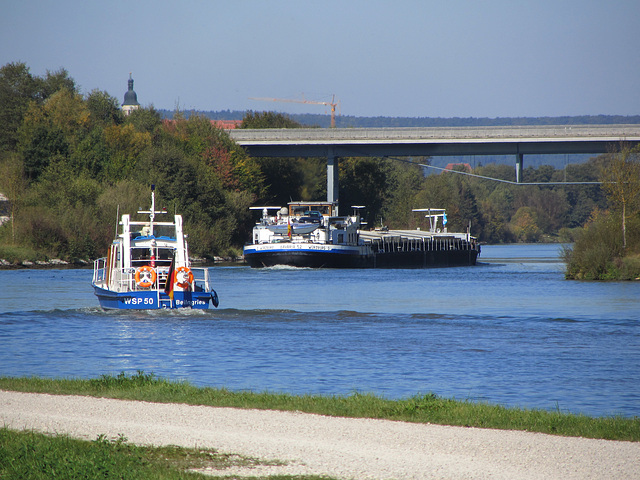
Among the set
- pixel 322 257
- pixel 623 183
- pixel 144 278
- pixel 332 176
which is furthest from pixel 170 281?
pixel 332 176

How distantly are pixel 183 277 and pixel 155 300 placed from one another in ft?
4.40

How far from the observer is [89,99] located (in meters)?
111

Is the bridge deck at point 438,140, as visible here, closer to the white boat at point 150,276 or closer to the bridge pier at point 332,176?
the bridge pier at point 332,176

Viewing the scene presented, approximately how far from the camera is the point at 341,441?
12.0 m

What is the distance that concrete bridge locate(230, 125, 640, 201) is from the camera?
85.6 m

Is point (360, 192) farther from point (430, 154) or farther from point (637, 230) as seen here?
point (637, 230)

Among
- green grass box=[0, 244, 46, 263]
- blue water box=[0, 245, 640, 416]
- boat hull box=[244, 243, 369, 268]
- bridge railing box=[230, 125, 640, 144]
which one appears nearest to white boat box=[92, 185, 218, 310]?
blue water box=[0, 245, 640, 416]

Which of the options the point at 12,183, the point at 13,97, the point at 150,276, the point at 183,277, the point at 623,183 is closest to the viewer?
the point at 183,277

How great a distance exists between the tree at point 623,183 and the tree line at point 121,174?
403 millimetres

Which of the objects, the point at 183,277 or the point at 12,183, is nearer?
the point at 183,277

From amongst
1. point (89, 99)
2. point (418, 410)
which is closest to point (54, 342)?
point (418, 410)

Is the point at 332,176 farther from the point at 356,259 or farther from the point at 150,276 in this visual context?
the point at 150,276

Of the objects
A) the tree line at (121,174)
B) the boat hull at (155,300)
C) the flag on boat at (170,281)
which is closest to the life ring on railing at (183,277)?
the flag on boat at (170,281)

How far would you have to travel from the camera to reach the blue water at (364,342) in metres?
→ 19.9
